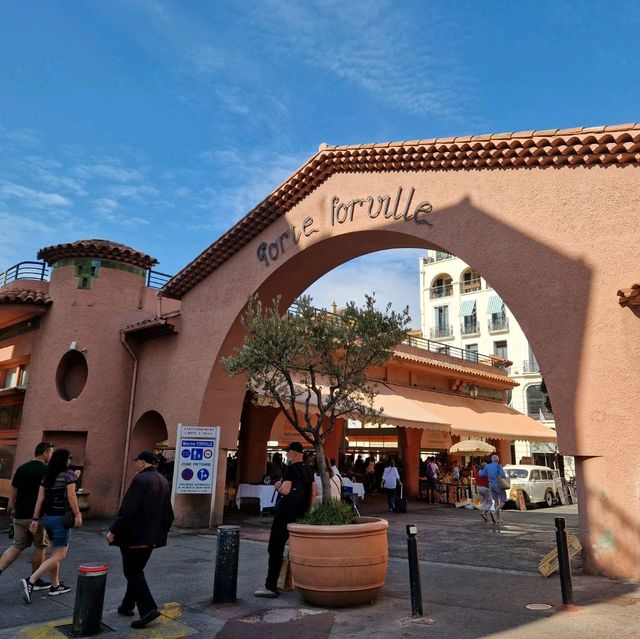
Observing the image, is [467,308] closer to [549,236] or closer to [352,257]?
[352,257]

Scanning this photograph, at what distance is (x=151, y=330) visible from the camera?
50.6 feet

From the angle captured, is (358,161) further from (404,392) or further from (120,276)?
(404,392)

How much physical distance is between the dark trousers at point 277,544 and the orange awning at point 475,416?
1281 centimetres

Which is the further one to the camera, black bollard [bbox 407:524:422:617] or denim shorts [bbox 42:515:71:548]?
denim shorts [bbox 42:515:71:548]

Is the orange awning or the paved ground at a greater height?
the orange awning

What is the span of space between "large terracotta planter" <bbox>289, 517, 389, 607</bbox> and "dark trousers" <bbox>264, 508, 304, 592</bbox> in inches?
23.7

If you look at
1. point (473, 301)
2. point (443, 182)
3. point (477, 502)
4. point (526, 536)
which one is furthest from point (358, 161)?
point (473, 301)

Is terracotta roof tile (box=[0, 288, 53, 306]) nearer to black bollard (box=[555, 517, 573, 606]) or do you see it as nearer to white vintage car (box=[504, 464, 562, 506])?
black bollard (box=[555, 517, 573, 606])

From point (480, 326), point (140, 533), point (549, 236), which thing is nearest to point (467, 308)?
point (480, 326)

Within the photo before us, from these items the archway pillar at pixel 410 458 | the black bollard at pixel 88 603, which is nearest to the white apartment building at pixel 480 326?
the archway pillar at pixel 410 458

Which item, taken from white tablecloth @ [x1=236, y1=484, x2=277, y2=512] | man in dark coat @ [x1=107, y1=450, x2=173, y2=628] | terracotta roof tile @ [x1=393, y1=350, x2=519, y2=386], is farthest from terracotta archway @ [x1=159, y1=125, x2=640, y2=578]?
terracotta roof tile @ [x1=393, y1=350, x2=519, y2=386]

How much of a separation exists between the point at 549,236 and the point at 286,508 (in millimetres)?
5675

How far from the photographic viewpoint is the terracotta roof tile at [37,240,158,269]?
16.0 meters

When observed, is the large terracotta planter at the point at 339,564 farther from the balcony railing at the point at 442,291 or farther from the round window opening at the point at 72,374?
the balcony railing at the point at 442,291
